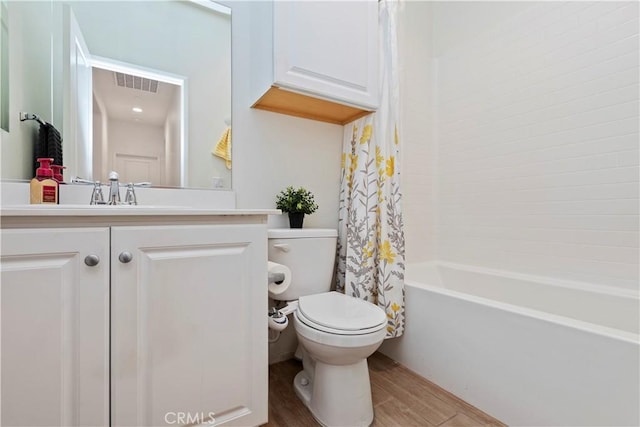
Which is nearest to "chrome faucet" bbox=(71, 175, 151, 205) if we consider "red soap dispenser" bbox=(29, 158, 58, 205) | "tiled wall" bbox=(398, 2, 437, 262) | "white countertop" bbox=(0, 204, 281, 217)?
"red soap dispenser" bbox=(29, 158, 58, 205)

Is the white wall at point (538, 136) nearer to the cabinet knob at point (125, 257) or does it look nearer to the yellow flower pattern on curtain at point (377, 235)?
the yellow flower pattern on curtain at point (377, 235)

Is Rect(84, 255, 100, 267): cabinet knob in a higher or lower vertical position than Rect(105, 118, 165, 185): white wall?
lower

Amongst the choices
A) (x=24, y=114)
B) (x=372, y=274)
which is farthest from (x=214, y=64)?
(x=372, y=274)

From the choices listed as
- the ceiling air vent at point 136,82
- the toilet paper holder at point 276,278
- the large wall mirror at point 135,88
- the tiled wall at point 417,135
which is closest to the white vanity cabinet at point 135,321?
the toilet paper holder at point 276,278

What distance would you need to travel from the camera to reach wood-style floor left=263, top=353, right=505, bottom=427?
1188mm

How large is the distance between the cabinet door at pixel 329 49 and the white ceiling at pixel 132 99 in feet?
1.83

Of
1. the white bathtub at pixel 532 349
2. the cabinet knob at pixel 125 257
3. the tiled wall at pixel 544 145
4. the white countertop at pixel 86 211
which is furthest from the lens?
the tiled wall at pixel 544 145

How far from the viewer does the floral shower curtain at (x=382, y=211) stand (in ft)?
5.11

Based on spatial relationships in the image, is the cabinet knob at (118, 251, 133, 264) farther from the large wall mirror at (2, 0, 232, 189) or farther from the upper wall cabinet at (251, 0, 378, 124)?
the upper wall cabinet at (251, 0, 378, 124)

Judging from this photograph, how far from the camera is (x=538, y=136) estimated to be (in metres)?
1.70

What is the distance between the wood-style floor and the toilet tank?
441 millimetres

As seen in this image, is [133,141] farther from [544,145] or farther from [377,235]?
[544,145]

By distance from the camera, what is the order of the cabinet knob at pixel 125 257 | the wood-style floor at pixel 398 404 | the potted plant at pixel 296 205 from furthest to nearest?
1. the potted plant at pixel 296 205
2. the wood-style floor at pixel 398 404
3. the cabinet knob at pixel 125 257

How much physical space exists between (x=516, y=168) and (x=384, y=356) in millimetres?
1398
